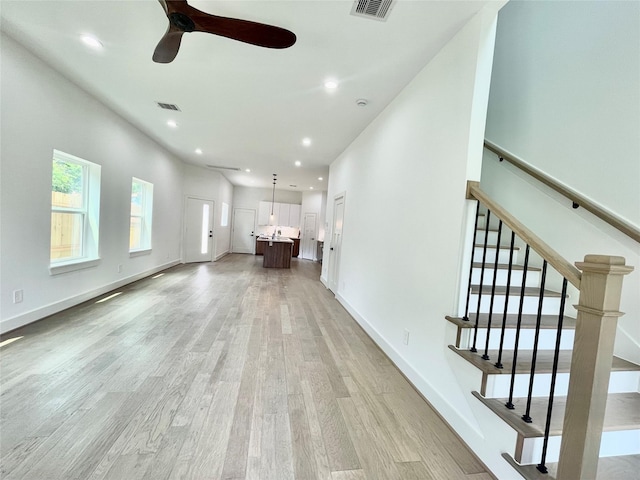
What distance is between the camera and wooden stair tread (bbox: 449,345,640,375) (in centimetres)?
154

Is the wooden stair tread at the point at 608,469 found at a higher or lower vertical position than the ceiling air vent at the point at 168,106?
lower

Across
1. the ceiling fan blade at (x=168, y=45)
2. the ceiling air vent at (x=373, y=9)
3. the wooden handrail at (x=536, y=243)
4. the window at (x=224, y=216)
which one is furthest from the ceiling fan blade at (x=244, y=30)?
the window at (x=224, y=216)

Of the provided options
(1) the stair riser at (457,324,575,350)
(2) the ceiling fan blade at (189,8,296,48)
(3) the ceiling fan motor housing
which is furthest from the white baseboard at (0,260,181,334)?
(1) the stair riser at (457,324,575,350)

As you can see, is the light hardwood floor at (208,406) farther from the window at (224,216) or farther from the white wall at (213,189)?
the window at (224,216)

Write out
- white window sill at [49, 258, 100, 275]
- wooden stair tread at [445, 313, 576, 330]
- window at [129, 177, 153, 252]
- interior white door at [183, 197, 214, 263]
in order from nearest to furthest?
wooden stair tread at [445, 313, 576, 330] → white window sill at [49, 258, 100, 275] → window at [129, 177, 153, 252] → interior white door at [183, 197, 214, 263]

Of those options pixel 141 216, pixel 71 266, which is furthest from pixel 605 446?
pixel 141 216

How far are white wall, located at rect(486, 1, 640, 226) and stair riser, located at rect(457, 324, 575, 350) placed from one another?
2.96ft

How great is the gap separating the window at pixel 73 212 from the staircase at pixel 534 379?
447 cm

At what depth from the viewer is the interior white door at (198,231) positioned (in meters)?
7.75

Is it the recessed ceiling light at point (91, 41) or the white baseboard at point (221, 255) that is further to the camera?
the white baseboard at point (221, 255)

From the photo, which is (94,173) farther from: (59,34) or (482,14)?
(482,14)

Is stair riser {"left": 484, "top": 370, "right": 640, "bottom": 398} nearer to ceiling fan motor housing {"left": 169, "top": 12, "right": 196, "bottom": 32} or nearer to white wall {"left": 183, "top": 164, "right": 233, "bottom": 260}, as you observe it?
ceiling fan motor housing {"left": 169, "top": 12, "right": 196, "bottom": 32}

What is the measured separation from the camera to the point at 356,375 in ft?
7.98

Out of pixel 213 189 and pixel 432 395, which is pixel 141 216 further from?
pixel 432 395
